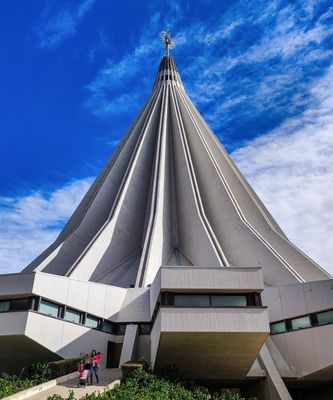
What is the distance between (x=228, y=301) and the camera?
13.3 m

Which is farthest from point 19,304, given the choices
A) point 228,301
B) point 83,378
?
point 228,301

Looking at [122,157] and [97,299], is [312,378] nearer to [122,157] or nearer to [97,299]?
[97,299]

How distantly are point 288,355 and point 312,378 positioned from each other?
120 centimetres

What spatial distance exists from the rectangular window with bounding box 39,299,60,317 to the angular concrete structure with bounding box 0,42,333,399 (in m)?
0.05

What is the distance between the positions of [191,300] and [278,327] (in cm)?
606

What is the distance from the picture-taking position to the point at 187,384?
13062mm

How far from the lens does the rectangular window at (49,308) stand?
15.9 metres

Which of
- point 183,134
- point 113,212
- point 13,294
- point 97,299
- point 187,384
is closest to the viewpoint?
point 187,384

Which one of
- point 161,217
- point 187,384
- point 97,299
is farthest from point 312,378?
point 161,217

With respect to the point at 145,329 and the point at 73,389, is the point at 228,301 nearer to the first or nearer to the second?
the point at 73,389

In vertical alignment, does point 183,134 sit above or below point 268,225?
above

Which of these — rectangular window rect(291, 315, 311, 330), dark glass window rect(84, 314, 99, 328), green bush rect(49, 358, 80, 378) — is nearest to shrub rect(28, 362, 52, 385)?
green bush rect(49, 358, 80, 378)

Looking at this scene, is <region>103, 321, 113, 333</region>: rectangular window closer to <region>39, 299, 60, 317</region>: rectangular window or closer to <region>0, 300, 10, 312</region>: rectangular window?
<region>39, 299, 60, 317</region>: rectangular window

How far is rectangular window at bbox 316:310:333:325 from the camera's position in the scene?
51.6ft
